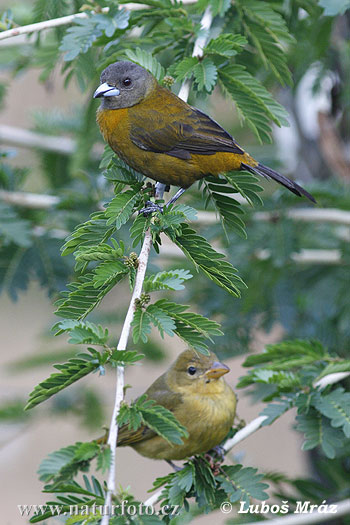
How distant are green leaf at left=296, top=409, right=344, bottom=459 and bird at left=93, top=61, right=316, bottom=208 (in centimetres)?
96

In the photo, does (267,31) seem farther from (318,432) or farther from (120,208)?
(318,432)

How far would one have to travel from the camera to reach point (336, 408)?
2.78 metres

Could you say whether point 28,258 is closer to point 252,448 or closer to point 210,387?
point 210,387

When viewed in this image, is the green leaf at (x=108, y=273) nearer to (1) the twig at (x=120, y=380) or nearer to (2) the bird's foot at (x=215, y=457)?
(1) the twig at (x=120, y=380)

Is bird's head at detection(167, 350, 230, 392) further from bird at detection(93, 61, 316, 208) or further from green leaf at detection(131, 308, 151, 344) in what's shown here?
green leaf at detection(131, 308, 151, 344)

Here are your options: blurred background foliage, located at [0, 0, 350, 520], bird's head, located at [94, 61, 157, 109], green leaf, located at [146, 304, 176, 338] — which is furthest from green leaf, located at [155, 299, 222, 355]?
bird's head, located at [94, 61, 157, 109]

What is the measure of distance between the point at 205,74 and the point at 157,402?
5.58 feet

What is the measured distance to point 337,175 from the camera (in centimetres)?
543

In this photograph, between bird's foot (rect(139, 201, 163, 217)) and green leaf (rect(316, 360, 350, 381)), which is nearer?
bird's foot (rect(139, 201, 163, 217))

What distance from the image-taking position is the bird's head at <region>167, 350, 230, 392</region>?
356cm

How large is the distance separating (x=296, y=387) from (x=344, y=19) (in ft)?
11.0

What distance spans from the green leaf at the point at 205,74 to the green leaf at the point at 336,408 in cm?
139

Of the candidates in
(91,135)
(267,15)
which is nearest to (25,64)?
(91,135)

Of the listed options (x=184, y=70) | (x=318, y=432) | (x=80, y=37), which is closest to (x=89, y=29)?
(x=80, y=37)
